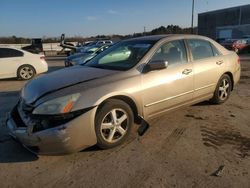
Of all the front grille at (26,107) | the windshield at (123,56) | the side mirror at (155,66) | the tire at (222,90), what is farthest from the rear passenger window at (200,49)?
the front grille at (26,107)

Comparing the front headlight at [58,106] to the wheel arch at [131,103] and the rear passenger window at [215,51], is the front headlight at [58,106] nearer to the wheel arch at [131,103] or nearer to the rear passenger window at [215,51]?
the wheel arch at [131,103]

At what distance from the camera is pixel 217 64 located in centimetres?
580

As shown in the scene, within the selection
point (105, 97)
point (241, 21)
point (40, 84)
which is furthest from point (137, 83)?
point (241, 21)

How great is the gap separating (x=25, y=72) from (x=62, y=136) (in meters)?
8.84

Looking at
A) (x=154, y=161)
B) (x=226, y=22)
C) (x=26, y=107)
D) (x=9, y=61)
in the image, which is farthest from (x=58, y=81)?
(x=226, y=22)

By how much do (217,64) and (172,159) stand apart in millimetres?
2779

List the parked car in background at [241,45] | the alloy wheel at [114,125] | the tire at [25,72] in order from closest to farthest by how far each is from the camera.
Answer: the alloy wheel at [114,125]
the tire at [25,72]
the parked car in background at [241,45]

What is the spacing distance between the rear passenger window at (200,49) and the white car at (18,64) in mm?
8053

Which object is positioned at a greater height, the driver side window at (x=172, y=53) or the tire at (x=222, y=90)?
the driver side window at (x=172, y=53)

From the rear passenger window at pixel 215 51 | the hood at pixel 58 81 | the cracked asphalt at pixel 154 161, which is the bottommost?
the cracked asphalt at pixel 154 161

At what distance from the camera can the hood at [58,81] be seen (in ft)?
12.9

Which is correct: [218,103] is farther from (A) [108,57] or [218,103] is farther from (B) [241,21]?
(B) [241,21]

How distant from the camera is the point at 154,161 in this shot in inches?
147

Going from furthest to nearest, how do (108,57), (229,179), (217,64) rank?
(217,64) → (108,57) → (229,179)
